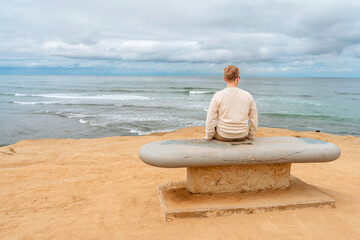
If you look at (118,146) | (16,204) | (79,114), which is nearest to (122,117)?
(79,114)

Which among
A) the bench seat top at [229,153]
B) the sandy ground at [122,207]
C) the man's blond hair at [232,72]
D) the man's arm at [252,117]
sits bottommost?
the sandy ground at [122,207]

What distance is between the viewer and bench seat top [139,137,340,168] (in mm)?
3428

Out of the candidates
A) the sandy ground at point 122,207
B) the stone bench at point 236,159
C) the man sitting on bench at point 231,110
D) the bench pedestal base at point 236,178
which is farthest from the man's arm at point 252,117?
the sandy ground at point 122,207

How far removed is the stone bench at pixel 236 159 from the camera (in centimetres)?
345

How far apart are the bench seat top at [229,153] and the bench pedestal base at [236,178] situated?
30cm

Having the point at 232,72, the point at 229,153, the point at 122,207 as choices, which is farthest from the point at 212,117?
the point at 122,207

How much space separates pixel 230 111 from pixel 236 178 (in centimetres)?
98

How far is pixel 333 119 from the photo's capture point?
60.0 feet

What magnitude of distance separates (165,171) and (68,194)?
2038mm

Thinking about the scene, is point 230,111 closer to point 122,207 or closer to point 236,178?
point 236,178

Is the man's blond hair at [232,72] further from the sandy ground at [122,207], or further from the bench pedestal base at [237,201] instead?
the sandy ground at [122,207]

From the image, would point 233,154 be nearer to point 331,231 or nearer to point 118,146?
point 331,231

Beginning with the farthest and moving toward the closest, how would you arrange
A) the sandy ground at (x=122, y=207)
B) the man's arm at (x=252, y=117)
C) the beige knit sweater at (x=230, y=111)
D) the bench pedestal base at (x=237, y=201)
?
1. the man's arm at (x=252, y=117)
2. the beige knit sweater at (x=230, y=111)
3. the bench pedestal base at (x=237, y=201)
4. the sandy ground at (x=122, y=207)

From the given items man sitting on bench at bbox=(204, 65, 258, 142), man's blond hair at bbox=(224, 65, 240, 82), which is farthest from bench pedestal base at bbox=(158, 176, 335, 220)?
man's blond hair at bbox=(224, 65, 240, 82)
